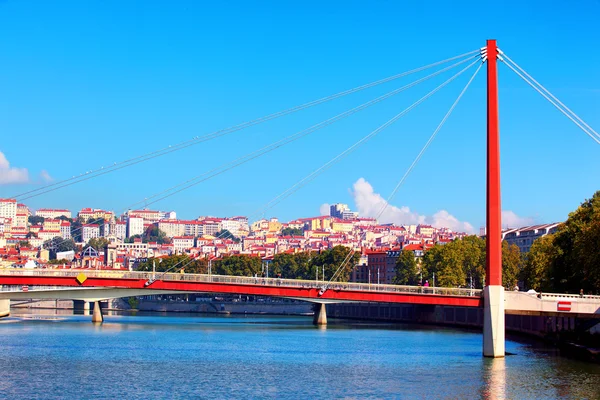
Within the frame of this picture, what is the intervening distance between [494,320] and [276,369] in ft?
32.1

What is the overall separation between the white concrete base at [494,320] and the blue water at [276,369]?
Result: 70 centimetres

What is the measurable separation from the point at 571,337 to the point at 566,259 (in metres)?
7.62

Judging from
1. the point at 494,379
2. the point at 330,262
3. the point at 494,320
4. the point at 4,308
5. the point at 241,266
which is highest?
the point at 330,262

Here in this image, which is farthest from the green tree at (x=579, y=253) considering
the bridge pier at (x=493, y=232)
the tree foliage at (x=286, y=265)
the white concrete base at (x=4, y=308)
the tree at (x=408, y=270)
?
the tree foliage at (x=286, y=265)

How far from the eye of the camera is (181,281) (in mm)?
63719

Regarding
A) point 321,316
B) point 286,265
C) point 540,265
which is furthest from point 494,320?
point 286,265

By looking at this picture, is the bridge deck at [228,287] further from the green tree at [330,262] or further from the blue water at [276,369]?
the green tree at [330,262]

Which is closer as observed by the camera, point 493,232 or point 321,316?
point 493,232

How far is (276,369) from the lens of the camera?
43.6 m

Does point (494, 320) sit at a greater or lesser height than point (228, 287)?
lesser

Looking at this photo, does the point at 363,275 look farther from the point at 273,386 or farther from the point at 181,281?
the point at 273,386

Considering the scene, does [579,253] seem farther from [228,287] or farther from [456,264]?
[456,264]

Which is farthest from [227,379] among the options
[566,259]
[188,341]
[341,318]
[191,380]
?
[341,318]

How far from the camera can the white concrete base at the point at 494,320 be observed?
45656mm
